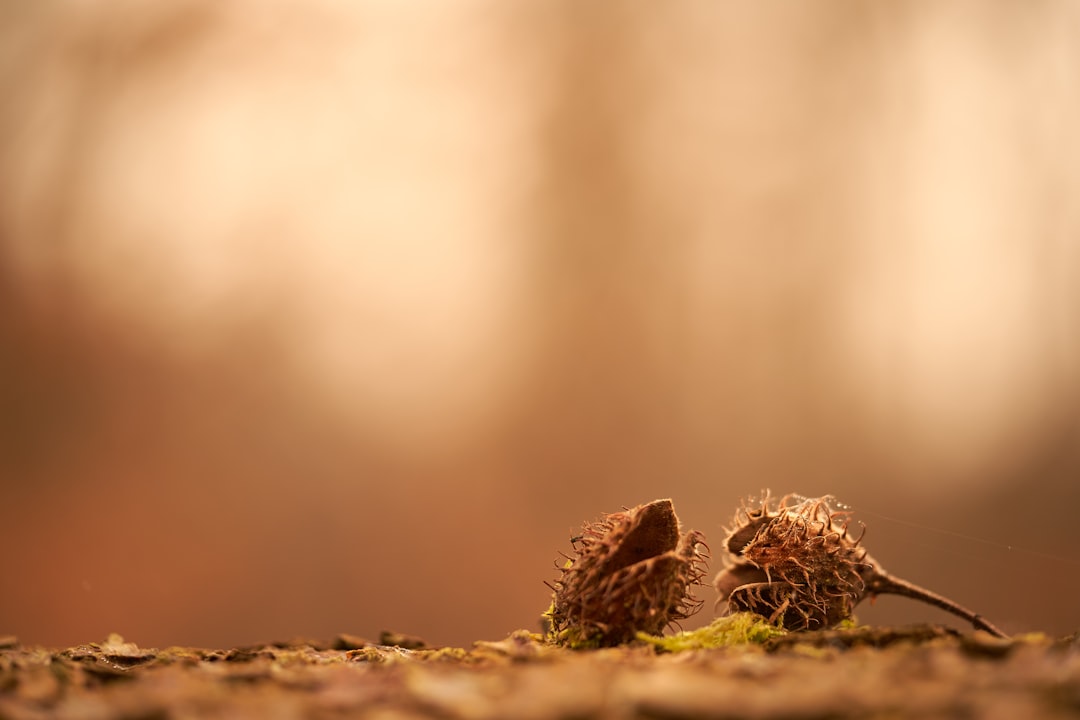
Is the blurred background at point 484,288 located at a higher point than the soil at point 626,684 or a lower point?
higher

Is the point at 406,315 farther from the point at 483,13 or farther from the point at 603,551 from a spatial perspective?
the point at 603,551

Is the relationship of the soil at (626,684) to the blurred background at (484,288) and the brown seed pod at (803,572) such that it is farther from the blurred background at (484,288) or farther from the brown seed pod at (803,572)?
the blurred background at (484,288)

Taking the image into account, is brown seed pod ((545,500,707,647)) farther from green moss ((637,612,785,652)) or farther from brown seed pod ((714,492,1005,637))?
brown seed pod ((714,492,1005,637))

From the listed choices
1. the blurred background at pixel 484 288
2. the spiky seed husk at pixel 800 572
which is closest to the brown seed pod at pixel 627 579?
the spiky seed husk at pixel 800 572

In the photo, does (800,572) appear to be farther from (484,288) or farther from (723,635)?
(484,288)

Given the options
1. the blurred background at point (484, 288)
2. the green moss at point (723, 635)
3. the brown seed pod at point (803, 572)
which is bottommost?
the green moss at point (723, 635)

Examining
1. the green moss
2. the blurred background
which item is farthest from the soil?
the blurred background

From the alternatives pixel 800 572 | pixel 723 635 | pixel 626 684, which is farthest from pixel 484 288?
pixel 626 684
